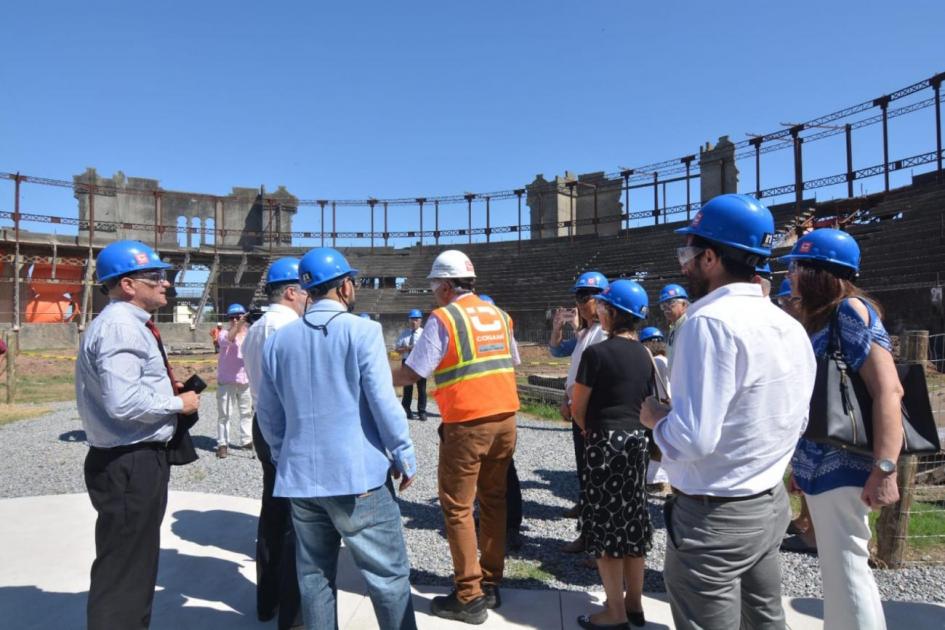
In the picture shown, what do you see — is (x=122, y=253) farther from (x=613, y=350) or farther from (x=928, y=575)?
(x=928, y=575)

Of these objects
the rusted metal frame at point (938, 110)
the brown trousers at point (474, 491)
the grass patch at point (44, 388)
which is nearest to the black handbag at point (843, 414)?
the brown trousers at point (474, 491)

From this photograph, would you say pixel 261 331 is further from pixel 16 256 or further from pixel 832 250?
pixel 16 256

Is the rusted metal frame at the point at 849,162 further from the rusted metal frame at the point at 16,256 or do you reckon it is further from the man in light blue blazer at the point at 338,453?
the rusted metal frame at the point at 16,256

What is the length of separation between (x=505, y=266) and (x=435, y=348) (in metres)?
30.5

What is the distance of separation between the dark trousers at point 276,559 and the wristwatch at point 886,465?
Result: 264 cm

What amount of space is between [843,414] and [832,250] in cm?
66

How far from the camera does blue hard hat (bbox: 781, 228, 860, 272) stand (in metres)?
2.36

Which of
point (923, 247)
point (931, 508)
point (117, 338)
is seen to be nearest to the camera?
point (117, 338)

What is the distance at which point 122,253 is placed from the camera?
8.66 feet

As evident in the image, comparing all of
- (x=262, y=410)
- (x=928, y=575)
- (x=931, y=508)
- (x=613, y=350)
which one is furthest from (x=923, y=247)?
(x=262, y=410)

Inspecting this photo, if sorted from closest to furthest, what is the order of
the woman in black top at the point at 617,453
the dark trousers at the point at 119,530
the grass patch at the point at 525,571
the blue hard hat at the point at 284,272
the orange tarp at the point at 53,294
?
the dark trousers at the point at 119,530 < the woman in black top at the point at 617,453 < the grass patch at the point at 525,571 < the blue hard hat at the point at 284,272 < the orange tarp at the point at 53,294

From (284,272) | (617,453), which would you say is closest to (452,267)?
(284,272)

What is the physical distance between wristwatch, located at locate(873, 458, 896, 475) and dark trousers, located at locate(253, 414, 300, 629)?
264 centimetres

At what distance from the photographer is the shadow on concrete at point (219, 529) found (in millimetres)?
4297
